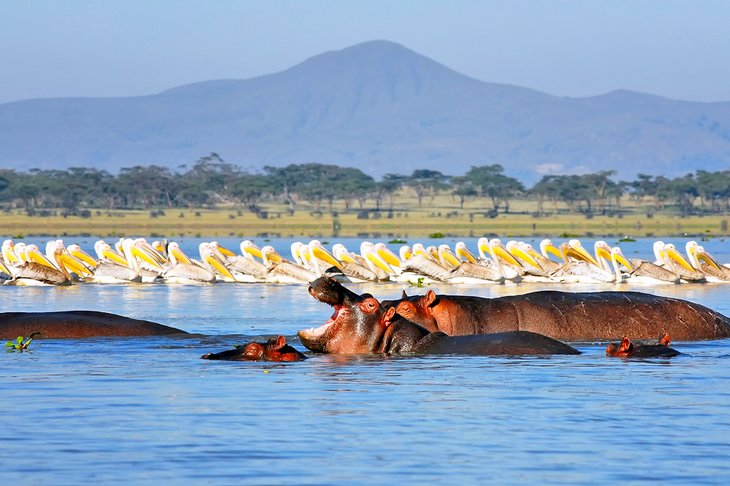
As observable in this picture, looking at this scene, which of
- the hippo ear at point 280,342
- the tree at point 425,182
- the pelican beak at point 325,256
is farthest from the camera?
the tree at point 425,182

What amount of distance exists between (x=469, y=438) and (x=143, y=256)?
24.9 meters

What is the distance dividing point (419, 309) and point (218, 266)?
1970 cm

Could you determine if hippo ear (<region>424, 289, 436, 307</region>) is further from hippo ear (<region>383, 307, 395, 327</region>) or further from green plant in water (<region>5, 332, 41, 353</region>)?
green plant in water (<region>5, 332, 41, 353</region>)

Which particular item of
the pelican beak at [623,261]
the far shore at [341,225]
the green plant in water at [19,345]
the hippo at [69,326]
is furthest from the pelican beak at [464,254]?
the far shore at [341,225]

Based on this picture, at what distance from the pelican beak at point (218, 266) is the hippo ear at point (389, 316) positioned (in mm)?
19991

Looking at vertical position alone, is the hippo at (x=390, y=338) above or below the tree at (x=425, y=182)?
A: below

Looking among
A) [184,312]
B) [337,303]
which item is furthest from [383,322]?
[184,312]

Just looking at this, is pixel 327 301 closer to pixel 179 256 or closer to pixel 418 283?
pixel 418 283

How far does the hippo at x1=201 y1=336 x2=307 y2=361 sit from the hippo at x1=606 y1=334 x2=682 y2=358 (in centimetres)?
273

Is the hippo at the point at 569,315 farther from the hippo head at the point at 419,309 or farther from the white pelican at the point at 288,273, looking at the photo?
the white pelican at the point at 288,273

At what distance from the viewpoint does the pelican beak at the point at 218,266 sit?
109 ft

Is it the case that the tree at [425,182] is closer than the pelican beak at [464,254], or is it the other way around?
the pelican beak at [464,254]

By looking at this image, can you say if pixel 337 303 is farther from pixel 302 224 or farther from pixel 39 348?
pixel 302 224

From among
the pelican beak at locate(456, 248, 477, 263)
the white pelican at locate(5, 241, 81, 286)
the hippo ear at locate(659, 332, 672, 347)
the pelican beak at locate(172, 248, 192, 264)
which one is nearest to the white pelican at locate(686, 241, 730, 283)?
the pelican beak at locate(456, 248, 477, 263)
